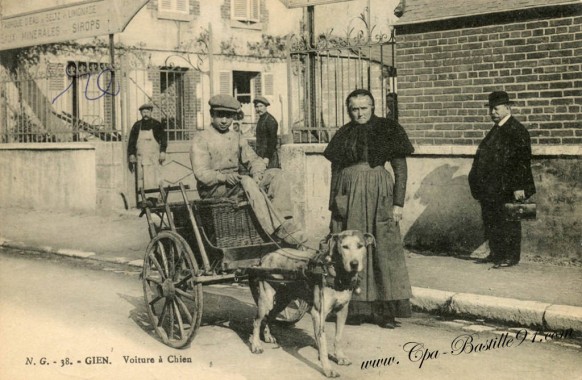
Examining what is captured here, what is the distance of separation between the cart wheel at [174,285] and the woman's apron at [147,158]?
816 cm

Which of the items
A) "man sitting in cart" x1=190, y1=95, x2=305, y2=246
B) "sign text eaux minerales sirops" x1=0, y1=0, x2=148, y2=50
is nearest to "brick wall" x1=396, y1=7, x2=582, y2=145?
"man sitting in cart" x1=190, y1=95, x2=305, y2=246

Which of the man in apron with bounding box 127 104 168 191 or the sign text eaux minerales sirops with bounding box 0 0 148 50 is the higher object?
the sign text eaux minerales sirops with bounding box 0 0 148 50

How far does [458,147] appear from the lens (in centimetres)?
883

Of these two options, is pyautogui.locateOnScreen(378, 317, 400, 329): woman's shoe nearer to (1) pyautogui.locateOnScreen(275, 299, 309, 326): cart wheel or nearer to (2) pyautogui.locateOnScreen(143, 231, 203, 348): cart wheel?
(1) pyautogui.locateOnScreen(275, 299, 309, 326): cart wheel

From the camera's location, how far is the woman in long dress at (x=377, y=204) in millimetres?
6172

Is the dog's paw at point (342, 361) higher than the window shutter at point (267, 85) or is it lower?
lower

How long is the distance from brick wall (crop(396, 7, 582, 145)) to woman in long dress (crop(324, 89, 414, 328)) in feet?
10.2

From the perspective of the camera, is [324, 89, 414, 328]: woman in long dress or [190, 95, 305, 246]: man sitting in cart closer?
[190, 95, 305, 246]: man sitting in cart

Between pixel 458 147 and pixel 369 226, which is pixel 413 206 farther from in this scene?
pixel 369 226

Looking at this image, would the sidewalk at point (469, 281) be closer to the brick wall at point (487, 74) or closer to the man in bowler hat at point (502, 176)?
the man in bowler hat at point (502, 176)

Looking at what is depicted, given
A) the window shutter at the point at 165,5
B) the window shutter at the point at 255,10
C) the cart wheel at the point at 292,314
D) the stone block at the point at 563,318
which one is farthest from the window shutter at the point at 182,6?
the stone block at the point at 563,318

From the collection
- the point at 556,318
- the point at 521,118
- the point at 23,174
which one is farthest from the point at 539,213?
the point at 23,174

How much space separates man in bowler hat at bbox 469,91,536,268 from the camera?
312 inches

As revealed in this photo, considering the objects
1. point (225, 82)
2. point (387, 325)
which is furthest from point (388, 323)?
point (225, 82)
